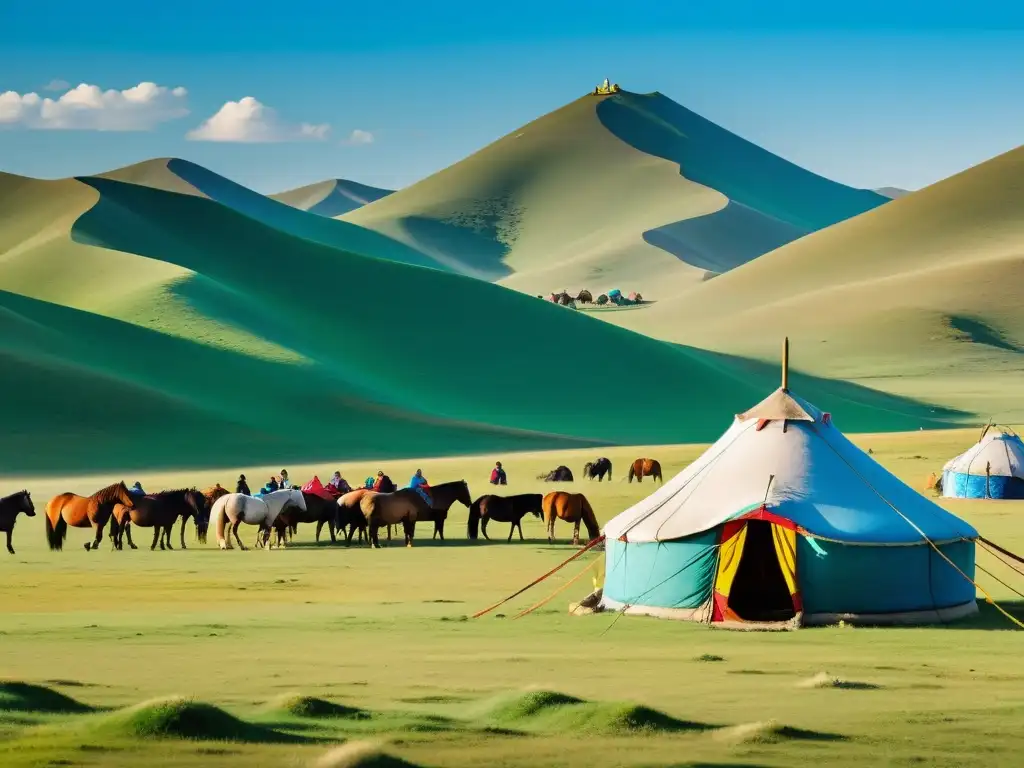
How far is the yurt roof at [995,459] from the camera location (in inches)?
1922

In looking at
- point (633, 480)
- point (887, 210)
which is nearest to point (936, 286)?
point (887, 210)

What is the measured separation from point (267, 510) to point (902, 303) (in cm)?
12775

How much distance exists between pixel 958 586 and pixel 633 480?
34.3 metres

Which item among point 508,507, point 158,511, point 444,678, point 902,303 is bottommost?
point 444,678

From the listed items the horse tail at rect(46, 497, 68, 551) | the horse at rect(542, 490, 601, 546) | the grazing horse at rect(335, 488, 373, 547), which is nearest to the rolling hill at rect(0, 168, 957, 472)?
the horse tail at rect(46, 497, 68, 551)

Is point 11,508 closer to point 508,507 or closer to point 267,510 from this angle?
point 267,510

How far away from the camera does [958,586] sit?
910 inches

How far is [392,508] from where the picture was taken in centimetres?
3434

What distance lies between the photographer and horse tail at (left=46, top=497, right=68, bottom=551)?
1363 inches

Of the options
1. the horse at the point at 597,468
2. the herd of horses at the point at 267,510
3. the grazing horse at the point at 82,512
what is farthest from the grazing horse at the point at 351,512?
the horse at the point at 597,468

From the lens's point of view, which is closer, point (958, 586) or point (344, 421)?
point (958, 586)

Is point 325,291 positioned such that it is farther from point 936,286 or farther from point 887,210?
point 887,210

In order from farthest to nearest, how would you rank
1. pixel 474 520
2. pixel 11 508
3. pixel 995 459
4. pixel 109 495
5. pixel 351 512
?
pixel 995 459 → pixel 474 520 → pixel 351 512 → pixel 109 495 → pixel 11 508

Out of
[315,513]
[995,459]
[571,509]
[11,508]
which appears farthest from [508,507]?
[995,459]
